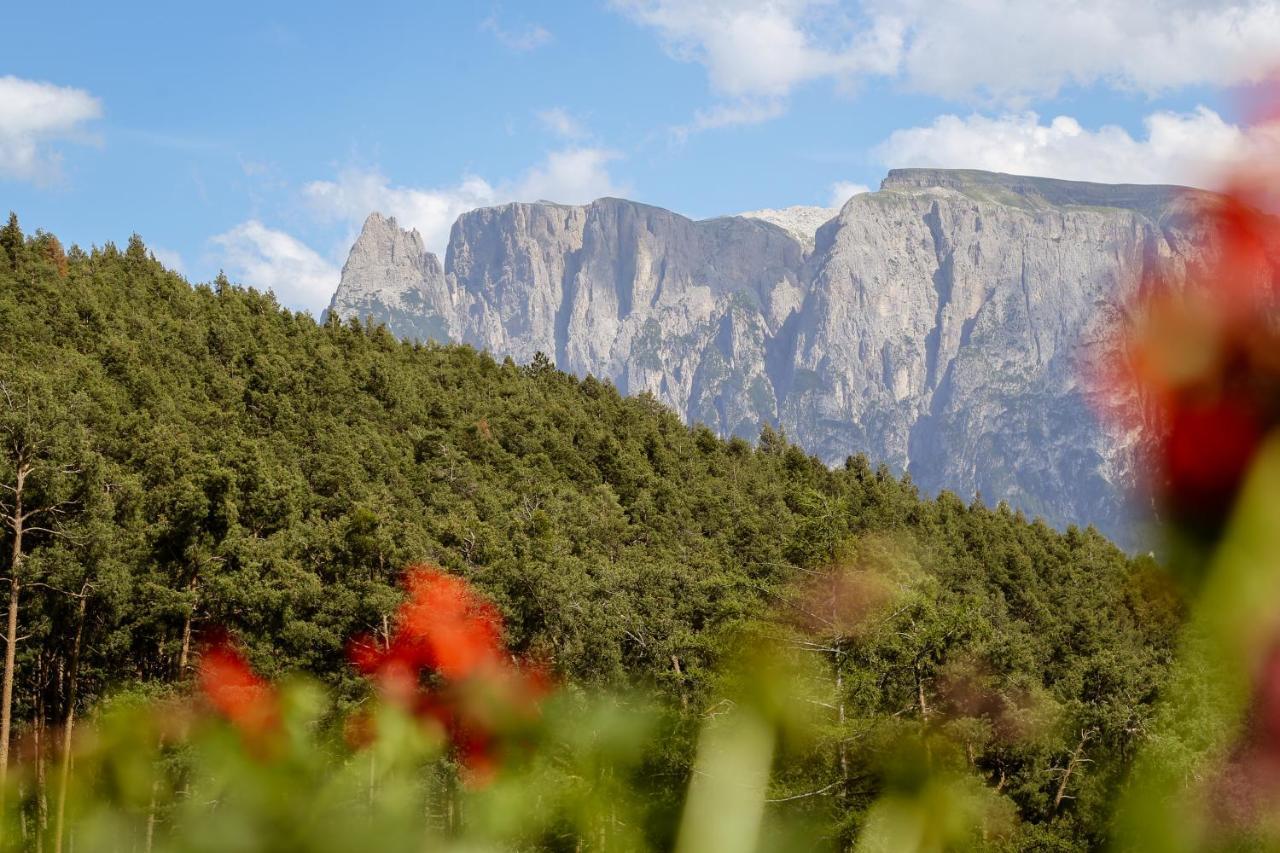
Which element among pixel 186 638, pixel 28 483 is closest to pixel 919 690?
pixel 28 483

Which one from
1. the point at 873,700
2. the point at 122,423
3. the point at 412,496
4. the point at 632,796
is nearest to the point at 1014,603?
the point at 412,496

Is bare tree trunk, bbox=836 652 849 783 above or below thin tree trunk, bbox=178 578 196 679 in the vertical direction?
above

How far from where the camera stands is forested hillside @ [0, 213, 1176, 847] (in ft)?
82.2

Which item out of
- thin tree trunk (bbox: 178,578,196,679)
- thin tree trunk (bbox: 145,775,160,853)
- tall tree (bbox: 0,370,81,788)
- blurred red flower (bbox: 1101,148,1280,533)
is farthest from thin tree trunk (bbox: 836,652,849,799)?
thin tree trunk (bbox: 178,578,196,679)

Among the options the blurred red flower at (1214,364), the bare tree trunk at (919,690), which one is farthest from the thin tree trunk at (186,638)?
the blurred red flower at (1214,364)

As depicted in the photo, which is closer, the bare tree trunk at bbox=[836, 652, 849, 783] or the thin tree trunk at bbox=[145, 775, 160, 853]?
the thin tree trunk at bbox=[145, 775, 160, 853]

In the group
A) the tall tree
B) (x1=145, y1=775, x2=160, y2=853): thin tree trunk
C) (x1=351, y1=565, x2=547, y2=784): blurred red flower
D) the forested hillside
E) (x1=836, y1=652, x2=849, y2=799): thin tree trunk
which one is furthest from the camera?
(x1=351, y1=565, x2=547, y2=784): blurred red flower

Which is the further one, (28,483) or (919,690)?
(28,483)

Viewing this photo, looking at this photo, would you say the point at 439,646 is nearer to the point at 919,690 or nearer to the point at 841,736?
the point at 919,690

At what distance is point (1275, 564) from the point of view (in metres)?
2.34

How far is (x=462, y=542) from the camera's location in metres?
A: 62.1

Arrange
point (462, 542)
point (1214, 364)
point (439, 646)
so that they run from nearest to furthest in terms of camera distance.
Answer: point (1214, 364) < point (439, 646) < point (462, 542)

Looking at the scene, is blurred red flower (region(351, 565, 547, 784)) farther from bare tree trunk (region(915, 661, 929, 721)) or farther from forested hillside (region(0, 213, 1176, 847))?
bare tree trunk (region(915, 661, 929, 721))

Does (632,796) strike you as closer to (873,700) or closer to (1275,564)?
(1275,564)
